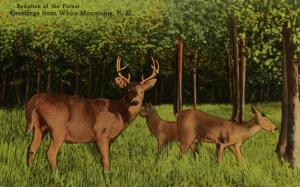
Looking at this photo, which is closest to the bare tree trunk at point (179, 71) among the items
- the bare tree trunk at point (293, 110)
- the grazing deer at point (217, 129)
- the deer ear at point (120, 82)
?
the grazing deer at point (217, 129)

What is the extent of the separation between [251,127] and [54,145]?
9.11 feet

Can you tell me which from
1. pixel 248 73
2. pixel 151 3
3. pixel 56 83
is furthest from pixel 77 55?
pixel 248 73

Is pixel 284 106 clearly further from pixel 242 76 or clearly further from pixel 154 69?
pixel 154 69

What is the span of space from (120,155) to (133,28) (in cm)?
195

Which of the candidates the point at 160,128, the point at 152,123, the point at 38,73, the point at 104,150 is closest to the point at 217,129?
the point at 160,128

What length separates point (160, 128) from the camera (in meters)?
9.62

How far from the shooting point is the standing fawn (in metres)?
→ 9.52

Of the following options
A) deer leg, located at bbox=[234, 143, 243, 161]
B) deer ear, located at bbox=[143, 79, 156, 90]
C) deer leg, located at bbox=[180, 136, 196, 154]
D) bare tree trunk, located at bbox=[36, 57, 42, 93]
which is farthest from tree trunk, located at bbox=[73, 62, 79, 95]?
deer leg, located at bbox=[234, 143, 243, 161]

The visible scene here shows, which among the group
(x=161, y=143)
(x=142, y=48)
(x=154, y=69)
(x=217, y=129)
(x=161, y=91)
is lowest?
(x=161, y=143)

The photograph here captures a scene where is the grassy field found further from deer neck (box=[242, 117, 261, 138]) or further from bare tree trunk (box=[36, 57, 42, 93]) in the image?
bare tree trunk (box=[36, 57, 42, 93])

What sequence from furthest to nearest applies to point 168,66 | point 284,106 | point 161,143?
point 168,66, point 284,106, point 161,143

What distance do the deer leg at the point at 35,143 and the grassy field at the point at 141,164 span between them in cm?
8

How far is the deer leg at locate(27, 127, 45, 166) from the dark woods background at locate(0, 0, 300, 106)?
1019 mm

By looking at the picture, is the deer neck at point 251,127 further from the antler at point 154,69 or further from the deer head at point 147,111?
the antler at point 154,69
